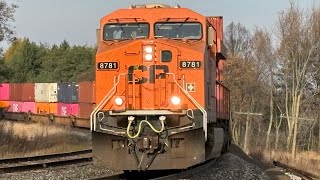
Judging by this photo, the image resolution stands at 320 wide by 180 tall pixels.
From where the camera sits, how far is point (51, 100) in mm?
43438

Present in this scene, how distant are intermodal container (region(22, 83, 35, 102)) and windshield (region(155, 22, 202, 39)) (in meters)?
37.1

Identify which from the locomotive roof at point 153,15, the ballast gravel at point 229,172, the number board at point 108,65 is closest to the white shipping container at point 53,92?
the ballast gravel at point 229,172

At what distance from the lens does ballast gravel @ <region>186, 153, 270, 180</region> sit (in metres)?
11.8

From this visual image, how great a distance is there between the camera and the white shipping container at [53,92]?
4266 cm

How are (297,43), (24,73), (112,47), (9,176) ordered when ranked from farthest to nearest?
(24,73), (297,43), (9,176), (112,47)

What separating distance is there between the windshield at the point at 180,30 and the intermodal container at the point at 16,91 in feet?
129

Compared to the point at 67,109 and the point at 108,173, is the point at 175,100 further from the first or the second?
the point at 67,109

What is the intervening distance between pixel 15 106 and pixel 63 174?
127 ft

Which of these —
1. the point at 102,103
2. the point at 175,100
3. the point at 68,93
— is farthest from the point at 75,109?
the point at 175,100

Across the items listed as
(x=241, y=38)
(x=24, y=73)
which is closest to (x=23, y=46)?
(x=24, y=73)

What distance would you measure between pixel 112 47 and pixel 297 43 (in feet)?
109

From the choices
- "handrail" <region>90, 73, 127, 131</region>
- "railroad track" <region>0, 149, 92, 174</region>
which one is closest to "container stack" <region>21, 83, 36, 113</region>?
"railroad track" <region>0, 149, 92, 174</region>

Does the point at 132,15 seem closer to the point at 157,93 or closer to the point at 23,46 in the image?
the point at 157,93

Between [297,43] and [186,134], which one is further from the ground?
[297,43]
